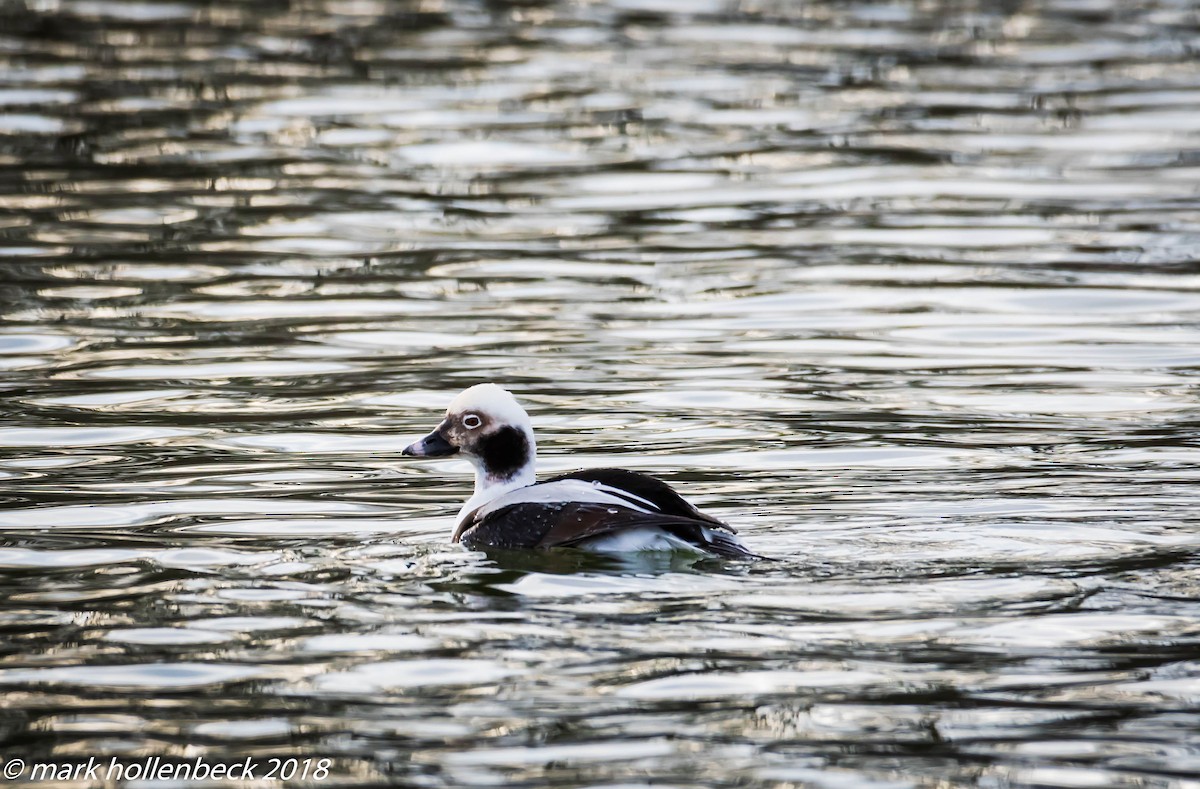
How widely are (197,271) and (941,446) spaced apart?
7.19 meters

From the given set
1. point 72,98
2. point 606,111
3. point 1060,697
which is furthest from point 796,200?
point 1060,697

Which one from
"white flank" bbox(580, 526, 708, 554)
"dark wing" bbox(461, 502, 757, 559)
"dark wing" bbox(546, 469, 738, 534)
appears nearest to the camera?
"dark wing" bbox(461, 502, 757, 559)

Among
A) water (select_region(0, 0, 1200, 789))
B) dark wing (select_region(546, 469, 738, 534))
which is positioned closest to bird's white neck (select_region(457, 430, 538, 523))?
A: water (select_region(0, 0, 1200, 789))

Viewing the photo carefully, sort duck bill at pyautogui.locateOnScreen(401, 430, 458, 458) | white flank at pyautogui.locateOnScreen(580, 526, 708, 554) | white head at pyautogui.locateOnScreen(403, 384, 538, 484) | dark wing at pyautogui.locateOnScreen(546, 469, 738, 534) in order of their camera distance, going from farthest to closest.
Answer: duck bill at pyautogui.locateOnScreen(401, 430, 458, 458)
white head at pyautogui.locateOnScreen(403, 384, 538, 484)
dark wing at pyautogui.locateOnScreen(546, 469, 738, 534)
white flank at pyautogui.locateOnScreen(580, 526, 708, 554)

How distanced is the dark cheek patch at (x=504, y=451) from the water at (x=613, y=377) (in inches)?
18.0

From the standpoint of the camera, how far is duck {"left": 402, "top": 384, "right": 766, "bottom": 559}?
28.4 feet

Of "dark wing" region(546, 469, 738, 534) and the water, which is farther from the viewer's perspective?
"dark wing" region(546, 469, 738, 534)

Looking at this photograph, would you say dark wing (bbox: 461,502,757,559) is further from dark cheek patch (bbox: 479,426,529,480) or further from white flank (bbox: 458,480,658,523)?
dark cheek patch (bbox: 479,426,529,480)

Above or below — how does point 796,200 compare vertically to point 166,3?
below

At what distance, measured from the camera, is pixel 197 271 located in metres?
16.1

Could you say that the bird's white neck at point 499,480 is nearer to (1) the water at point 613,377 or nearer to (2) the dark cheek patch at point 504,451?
(2) the dark cheek patch at point 504,451

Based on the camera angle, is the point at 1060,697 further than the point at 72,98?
No

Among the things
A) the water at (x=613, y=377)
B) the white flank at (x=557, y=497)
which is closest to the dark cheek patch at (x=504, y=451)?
the white flank at (x=557, y=497)

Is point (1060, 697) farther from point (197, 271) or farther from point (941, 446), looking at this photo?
point (197, 271)
